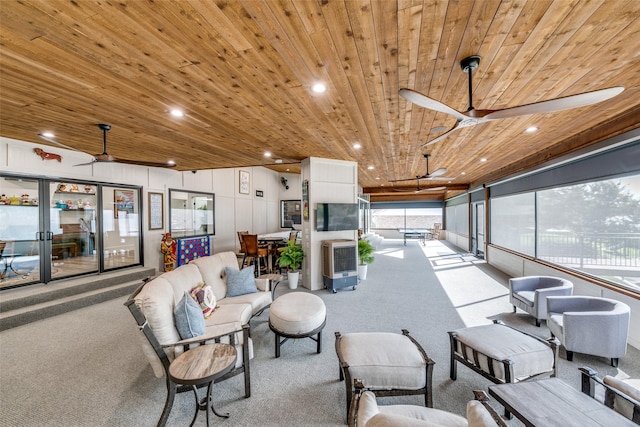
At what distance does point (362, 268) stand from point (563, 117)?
4.22 meters

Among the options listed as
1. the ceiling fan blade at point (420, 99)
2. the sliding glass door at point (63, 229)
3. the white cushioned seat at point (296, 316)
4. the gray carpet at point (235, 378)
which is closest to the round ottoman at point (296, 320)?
the white cushioned seat at point (296, 316)

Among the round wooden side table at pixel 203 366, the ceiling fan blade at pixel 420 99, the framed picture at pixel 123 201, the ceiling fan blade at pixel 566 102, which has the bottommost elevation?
the round wooden side table at pixel 203 366

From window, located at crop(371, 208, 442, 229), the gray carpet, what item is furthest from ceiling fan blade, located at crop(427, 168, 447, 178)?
window, located at crop(371, 208, 442, 229)

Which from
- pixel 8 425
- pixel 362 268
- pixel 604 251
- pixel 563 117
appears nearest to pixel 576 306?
pixel 604 251

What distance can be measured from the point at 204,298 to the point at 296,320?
1046mm

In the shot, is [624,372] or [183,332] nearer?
[183,332]

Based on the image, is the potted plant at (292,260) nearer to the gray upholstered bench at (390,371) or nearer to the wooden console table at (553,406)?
the gray upholstered bench at (390,371)

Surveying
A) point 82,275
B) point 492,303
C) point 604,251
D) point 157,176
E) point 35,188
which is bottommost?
point 492,303

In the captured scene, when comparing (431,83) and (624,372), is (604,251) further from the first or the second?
(431,83)

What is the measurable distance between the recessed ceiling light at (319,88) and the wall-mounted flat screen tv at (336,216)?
2.90 m

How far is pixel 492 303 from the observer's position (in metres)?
4.39

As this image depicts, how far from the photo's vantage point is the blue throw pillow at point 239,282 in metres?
3.42

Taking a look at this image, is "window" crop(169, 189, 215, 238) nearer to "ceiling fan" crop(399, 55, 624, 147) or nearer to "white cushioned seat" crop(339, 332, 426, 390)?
"white cushioned seat" crop(339, 332, 426, 390)

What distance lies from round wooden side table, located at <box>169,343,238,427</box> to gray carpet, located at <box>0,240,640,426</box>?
1.36 ft
